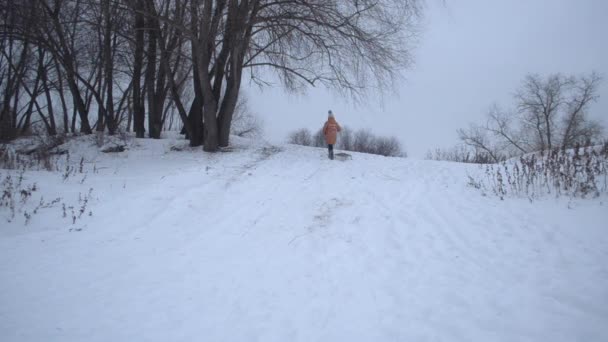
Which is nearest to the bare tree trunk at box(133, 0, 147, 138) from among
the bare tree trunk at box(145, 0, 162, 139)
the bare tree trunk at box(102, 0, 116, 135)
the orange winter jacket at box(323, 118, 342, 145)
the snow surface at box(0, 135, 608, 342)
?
the bare tree trunk at box(145, 0, 162, 139)

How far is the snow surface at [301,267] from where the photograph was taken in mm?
2398

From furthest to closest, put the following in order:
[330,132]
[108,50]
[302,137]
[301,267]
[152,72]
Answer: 1. [302,137]
2. [152,72]
3. [108,50]
4. [330,132]
5. [301,267]

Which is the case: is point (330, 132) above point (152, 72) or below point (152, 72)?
below

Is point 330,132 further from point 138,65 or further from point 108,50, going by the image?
point 108,50

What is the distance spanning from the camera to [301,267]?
3.34 meters

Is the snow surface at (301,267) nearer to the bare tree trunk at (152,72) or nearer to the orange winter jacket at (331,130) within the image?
the orange winter jacket at (331,130)

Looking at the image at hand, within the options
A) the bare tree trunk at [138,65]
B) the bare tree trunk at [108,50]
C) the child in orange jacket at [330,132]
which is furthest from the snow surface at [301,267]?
the bare tree trunk at [138,65]

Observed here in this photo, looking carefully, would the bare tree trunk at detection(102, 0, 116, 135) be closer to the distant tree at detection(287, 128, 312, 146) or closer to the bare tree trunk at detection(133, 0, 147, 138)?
the bare tree trunk at detection(133, 0, 147, 138)

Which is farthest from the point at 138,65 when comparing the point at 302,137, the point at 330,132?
the point at 302,137

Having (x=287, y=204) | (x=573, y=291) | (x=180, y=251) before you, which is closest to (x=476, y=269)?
(x=573, y=291)

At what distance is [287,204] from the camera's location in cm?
536

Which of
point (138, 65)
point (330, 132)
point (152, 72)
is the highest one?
point (138, 65)

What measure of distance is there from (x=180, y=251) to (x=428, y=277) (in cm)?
305

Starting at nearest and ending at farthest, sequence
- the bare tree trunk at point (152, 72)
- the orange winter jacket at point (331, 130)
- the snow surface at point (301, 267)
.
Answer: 1. the snow surface at point (301, 267)
2. the bare tree trunk at point (152, 72)
3. the orange winter jacket at point (331, 130)
